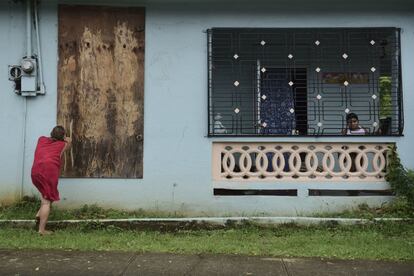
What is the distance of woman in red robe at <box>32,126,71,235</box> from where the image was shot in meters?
6.95

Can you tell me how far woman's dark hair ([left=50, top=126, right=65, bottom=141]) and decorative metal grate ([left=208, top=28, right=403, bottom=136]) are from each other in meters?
2.12

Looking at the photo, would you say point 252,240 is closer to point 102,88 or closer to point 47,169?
point 47,169

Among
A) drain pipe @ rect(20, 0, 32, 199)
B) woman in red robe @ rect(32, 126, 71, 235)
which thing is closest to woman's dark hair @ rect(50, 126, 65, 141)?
woman in red robe @ rect(32, 126, 71, 235)

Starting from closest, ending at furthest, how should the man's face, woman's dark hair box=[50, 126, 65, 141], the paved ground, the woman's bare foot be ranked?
the paved ground
the woman's bare foot
woman's dark hair box=[50, 126, 65, 141]
the man's face

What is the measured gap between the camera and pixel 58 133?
718cm

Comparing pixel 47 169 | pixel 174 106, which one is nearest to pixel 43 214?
pixel 47 169

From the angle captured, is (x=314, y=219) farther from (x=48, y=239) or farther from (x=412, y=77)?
(x=48, y=239)

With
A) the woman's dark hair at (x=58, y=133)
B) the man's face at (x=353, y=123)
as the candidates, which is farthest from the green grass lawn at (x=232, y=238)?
the man's face at (x=353, y=123)

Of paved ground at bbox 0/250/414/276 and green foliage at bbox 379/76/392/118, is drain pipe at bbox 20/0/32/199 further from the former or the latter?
green foliage at bbox 379/76/392/118

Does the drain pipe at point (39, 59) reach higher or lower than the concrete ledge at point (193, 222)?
higher

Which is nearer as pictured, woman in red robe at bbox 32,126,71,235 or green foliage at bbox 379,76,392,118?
woman in red robe at bbox 32,126,71,235

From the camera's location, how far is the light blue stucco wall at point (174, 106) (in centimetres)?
772

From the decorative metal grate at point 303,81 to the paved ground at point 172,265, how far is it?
246 cm

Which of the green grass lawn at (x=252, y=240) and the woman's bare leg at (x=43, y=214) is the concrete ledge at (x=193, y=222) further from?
the woman's bare leg at (x=43, y=214)
